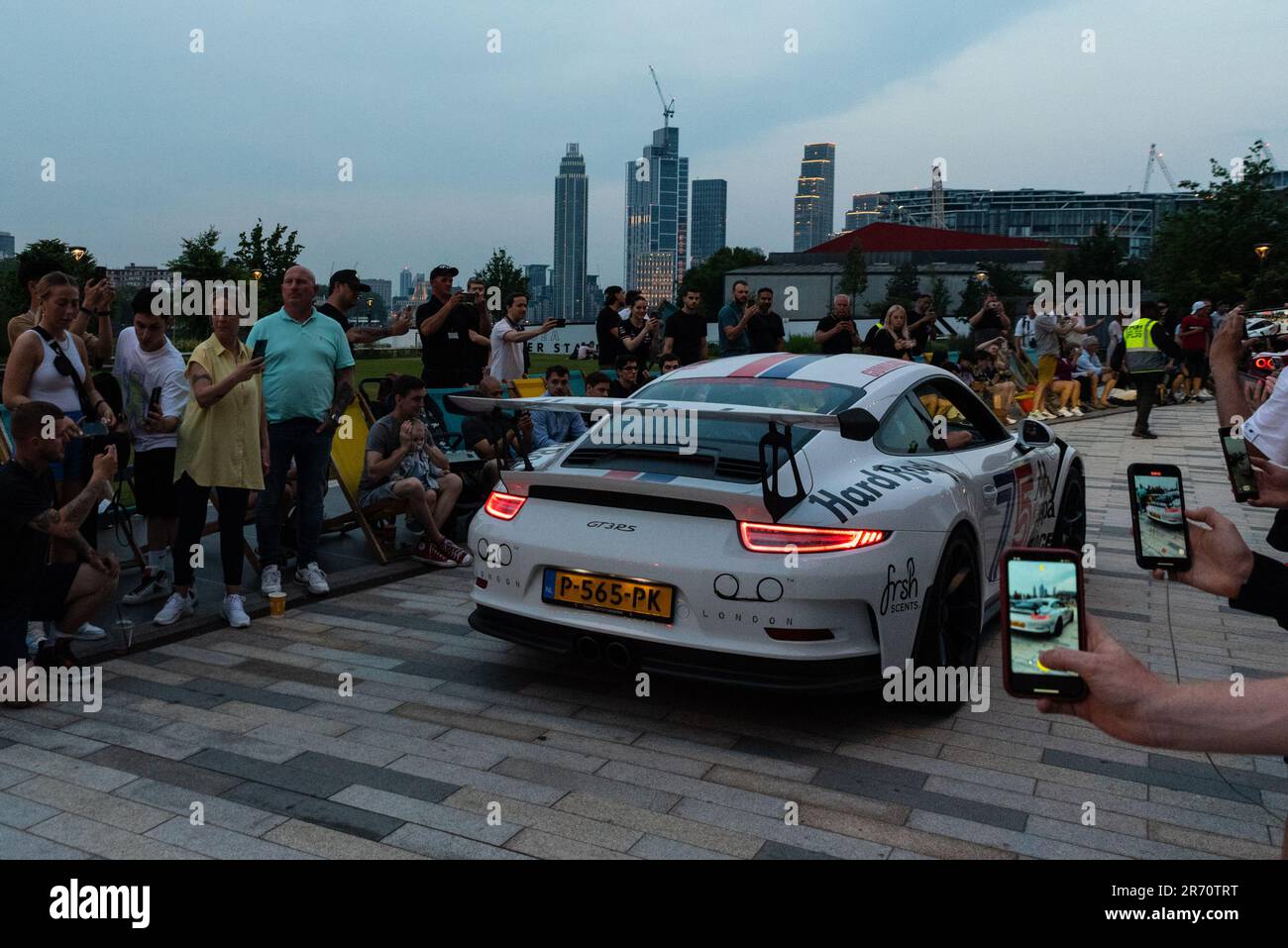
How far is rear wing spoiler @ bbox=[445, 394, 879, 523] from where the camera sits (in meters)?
4.17

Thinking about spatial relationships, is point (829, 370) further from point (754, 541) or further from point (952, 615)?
point (754, 541)

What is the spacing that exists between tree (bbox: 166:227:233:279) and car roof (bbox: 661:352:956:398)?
62.8 meters

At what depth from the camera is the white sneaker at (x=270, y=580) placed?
6.59 meters

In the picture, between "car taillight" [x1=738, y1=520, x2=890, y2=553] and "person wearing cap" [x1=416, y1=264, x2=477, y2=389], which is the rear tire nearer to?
"car taillight" [x1=738, y1=520, x2=890, y2=553]

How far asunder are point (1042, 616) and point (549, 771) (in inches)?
104

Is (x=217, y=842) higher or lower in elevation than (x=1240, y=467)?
lower

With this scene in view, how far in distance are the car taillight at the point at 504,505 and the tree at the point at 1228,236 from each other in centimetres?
5208

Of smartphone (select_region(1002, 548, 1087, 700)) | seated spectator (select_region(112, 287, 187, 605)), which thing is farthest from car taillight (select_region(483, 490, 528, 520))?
smartphone (select_region(1002, 548, 1087, 700))

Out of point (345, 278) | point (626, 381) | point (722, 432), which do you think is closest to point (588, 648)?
point (722, 432)

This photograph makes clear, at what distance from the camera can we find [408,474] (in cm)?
793
